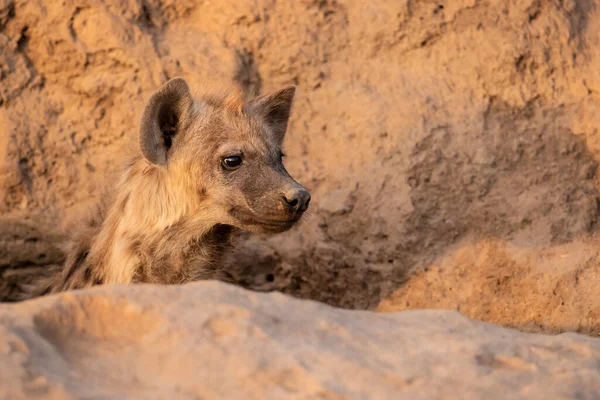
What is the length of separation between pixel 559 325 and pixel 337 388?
2314mm

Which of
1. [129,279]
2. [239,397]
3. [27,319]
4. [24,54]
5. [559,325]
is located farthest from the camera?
[24,54]

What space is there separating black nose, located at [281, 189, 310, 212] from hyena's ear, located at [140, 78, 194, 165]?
0.54 metres

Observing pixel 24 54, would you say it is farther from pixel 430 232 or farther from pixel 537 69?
pixel 537 69

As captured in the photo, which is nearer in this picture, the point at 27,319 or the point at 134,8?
the point at 27,319

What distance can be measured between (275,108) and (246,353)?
6.91 feet

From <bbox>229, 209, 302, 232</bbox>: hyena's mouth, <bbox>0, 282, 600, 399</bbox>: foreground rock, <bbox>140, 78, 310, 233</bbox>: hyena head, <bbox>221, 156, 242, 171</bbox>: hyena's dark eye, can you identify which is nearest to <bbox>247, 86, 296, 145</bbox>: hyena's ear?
<bbox>140, 78, 310, 233</bbox>: hyena head

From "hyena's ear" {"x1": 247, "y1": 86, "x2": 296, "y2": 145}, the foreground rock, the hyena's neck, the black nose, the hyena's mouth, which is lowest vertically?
the hyena's neck

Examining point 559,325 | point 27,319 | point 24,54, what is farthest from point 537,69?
point 27,319

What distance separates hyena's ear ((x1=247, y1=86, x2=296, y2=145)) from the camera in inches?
155

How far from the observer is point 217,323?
2.18 m

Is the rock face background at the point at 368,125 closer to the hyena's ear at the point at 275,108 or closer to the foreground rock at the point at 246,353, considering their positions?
the hyena's ear at the point at 275,108

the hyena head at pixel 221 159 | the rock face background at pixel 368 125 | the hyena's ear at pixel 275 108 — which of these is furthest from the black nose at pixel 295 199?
the rock face background at pixel 368 125

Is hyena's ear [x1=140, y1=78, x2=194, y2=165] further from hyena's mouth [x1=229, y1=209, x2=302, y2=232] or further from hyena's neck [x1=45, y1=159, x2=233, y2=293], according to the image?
hyena's mouth [x1=229, y1=209, x2=302, y2=232]

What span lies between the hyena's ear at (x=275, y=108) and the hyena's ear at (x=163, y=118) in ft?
1.13
